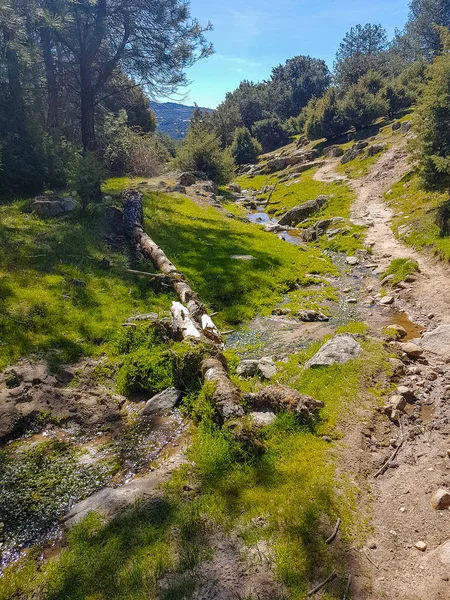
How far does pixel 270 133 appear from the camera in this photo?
80250mm

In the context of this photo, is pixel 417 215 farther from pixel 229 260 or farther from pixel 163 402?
pixel 163 402

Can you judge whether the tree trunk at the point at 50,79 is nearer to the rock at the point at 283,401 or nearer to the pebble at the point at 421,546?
the rock at the point at 283,401

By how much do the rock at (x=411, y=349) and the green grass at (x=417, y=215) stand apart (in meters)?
6.54

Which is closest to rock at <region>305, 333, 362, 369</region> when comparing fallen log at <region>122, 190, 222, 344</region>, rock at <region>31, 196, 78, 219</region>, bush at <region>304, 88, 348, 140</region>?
fallen log at <region>122, 190, 222, 344</region>

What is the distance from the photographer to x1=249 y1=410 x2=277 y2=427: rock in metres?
6.68

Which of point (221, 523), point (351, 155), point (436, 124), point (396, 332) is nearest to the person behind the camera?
point (221, 523)

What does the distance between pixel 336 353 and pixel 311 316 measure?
11.9 ft

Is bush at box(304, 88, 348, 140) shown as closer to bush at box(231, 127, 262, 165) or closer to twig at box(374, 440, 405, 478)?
bush at box(231, 127, 262, 165)

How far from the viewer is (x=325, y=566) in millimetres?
4301

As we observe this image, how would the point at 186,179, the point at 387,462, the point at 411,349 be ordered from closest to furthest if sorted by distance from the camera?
the point at 387,462
the point at 411,349
the point at 186,179

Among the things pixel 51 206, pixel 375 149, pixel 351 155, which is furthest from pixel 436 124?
pixel 351 155

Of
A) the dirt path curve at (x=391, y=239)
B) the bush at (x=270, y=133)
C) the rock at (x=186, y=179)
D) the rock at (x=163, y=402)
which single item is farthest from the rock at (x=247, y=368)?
the bush at (x=270, y=133)

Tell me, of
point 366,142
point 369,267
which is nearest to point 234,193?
point 366,142

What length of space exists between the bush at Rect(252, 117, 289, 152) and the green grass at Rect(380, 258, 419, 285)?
2820 inches
